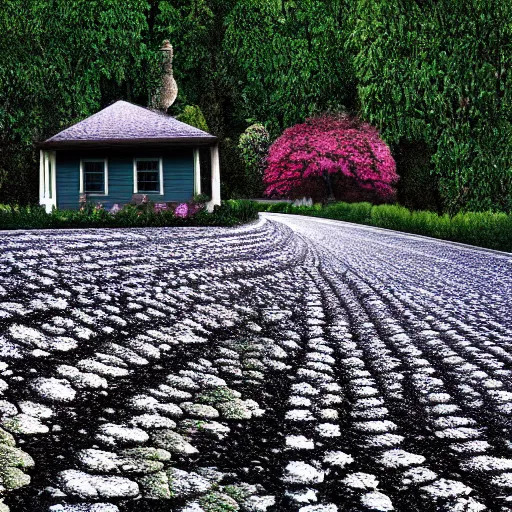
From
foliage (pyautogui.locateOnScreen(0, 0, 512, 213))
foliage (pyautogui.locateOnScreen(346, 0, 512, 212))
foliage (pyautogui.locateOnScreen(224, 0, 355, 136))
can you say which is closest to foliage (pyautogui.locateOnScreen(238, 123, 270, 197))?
foliage (pyautogui.locateOnScreen(0, 0, 512, 213))

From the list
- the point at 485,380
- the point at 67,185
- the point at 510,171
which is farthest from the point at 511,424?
the point at 67,185

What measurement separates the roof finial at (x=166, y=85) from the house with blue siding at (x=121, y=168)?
1021 cm

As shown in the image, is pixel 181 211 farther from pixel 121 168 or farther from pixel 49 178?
pixel 49 178

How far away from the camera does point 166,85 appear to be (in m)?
36.5

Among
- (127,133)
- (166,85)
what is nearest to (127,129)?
(127,133)

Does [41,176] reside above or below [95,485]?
above

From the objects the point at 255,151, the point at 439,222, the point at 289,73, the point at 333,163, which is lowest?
the point at 439,222

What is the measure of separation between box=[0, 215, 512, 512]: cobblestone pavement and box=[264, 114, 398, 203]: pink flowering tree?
75.9ft

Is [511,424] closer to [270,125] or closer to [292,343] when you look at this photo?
[292,343]

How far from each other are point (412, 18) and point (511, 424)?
2238 centimetres

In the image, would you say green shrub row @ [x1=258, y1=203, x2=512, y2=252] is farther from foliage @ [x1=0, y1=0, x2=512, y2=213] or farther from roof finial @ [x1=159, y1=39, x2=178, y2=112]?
roof finial @ [x1=159, y1=39, x2=178, y2=112]

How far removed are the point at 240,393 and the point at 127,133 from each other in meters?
21.3

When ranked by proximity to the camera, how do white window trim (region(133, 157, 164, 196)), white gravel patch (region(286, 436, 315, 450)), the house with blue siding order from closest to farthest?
white gravel patch (region(286, 436, 315, 450)) → the house with blue siding → white window trim (region(133, 157, 164, 196))

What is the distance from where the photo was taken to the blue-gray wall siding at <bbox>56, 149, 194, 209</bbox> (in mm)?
25172
